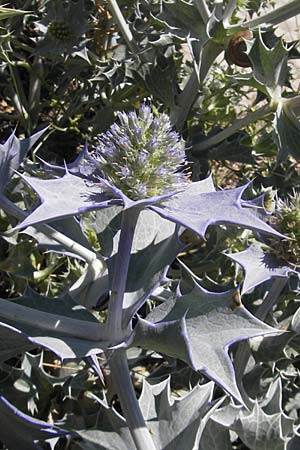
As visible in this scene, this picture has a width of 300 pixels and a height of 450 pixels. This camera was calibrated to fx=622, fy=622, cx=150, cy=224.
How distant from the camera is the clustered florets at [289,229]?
129 cm

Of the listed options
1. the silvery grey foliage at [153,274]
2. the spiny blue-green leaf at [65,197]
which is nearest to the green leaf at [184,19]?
the silvery grey foliage at [153,274]

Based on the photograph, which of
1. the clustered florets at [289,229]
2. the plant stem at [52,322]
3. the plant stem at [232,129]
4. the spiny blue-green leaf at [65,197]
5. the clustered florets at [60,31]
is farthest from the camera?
the clustered florets at [60,31]

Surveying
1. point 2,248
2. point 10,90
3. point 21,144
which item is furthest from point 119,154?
point 10,90

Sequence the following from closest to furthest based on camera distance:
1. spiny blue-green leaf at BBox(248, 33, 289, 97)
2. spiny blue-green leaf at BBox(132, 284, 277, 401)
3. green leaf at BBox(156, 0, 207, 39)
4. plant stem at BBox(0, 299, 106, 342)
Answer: spiny blue-green leaf at BBox(132, 284, 277, 401) < plant stem at BBox(0, 299, 106, 342) < spiny blue-green leaf at BBox(248, 33, 289, 97) < green leaf at BBox(156, 0, 207, 39)

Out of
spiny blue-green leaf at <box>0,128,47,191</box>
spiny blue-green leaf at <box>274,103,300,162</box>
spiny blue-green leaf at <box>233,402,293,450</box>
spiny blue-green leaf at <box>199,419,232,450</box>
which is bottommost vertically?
spiny blue-green leaf at <box>199,419,232,450</box>

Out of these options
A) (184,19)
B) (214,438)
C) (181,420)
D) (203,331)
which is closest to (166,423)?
(181,420)

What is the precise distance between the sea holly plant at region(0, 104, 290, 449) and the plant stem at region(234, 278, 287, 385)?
0.91ft

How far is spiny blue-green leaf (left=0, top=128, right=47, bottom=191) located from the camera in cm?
109

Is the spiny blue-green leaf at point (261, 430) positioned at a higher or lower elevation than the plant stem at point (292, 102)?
lower

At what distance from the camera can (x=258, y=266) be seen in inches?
49.6

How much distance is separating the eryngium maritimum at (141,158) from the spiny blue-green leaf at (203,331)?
0.64ft

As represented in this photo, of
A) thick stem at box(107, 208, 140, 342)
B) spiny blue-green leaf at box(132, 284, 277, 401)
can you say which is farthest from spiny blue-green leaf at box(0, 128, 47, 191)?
spiny blue-green leaf at box(132, 284, 277, 401)

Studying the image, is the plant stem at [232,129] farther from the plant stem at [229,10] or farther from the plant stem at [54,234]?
the plant stem at [54,234]

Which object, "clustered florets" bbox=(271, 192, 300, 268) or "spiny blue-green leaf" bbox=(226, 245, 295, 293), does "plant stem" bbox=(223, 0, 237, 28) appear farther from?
"spiny blue-green leaf" bbox=(226, 245, 295, 293)
